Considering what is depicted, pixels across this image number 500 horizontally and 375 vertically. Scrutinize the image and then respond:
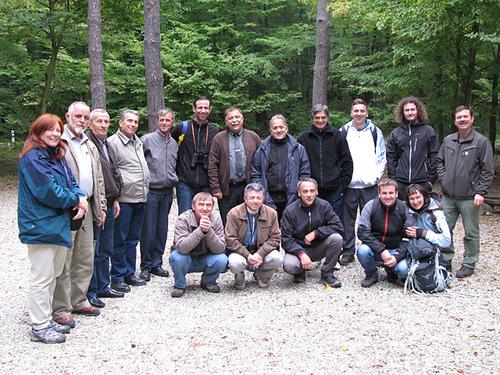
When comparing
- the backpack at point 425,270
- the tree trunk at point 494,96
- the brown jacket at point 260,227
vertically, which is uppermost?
the tree trunk at point 494,96

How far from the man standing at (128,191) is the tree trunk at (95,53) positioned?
18.1 ft

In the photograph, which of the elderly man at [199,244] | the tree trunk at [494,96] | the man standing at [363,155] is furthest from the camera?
the tree trunk at [494,96]

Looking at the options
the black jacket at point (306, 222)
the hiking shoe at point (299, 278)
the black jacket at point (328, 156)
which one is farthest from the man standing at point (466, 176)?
the hiking shoe at point (299, 278)

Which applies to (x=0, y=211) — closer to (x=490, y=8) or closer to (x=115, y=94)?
(x=115, y=94)

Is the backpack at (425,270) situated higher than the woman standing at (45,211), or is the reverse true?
the woman standing at (45,211)

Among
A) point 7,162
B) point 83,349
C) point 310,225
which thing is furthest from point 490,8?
point 7,162

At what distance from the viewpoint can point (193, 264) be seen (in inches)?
199

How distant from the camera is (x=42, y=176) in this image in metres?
3.63

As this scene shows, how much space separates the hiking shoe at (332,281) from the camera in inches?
206

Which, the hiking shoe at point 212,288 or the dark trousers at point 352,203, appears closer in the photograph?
the hiking shoe at point 212,288

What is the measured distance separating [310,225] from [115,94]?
36.1ft

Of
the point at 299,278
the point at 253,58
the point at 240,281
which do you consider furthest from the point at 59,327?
the point at 253,58

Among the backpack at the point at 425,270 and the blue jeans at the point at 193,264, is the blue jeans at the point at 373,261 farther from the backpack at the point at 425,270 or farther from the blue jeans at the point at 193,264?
the blue jeans at the point at 193,264

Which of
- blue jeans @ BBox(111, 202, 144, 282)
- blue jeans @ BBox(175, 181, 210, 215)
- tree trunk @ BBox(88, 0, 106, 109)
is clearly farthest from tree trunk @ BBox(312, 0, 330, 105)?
blue jeans @ BBox(111, 202, 144, 282)
